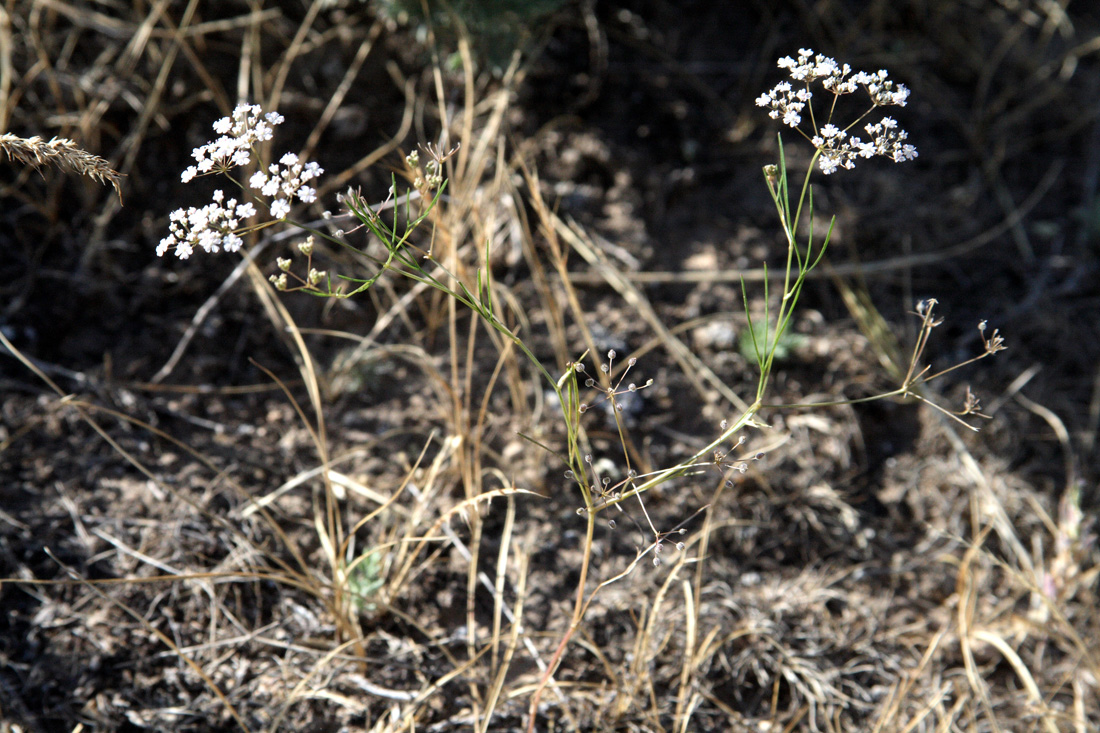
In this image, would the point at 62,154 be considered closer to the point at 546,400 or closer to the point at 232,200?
the point at 232,200

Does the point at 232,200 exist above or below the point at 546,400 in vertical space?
above

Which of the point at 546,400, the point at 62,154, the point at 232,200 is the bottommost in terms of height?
the point at 546,400

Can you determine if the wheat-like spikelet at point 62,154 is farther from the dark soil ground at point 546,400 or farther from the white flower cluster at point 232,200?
the dark soil ground at point 546,400

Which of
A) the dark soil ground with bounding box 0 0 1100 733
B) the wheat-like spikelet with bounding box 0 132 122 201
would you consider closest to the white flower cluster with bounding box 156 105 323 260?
the wheat-like spikelet with bounding box 0 132 122 201

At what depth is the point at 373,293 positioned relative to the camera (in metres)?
2.20

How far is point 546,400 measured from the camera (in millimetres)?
2105

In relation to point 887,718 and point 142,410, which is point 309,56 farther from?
point 887,718

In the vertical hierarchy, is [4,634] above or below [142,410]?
below

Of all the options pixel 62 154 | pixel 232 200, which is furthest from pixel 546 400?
pixel 62 154

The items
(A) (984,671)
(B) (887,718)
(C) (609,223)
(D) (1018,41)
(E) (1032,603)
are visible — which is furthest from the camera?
(D) (1018,41)

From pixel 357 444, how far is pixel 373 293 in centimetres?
45

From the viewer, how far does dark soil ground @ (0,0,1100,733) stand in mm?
1718

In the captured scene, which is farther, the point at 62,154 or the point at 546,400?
the point at 546,400

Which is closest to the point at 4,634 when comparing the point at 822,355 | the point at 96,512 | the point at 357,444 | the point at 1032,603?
the point at 96,512
